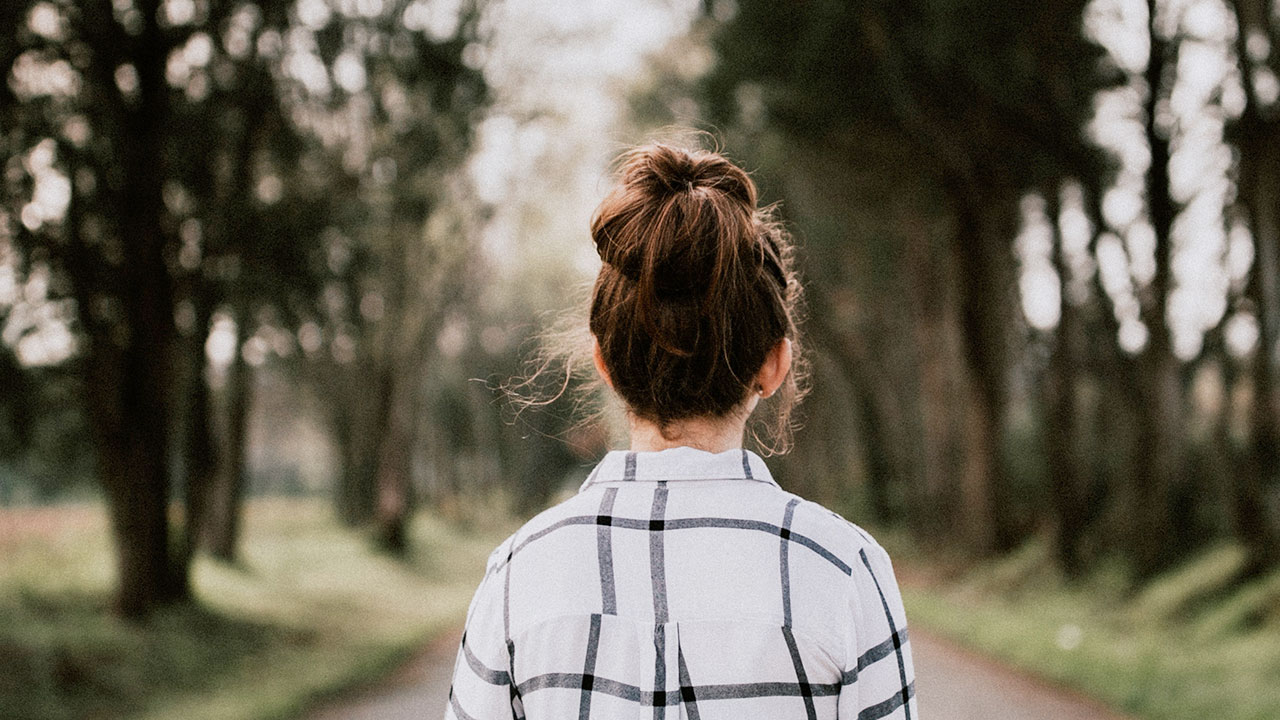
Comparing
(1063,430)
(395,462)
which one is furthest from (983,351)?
(395,462)

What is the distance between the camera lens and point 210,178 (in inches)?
493

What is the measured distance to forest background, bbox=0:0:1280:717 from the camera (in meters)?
11.4

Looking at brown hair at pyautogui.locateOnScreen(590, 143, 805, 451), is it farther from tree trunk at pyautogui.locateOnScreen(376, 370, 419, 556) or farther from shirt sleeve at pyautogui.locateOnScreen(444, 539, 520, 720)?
tree trunk at pyautogui.locateOnScreen(376, 370, 419, 556)

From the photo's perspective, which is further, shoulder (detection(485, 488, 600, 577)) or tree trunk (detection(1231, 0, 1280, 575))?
tree trunk (detection(1231, 0, 1280, 575))

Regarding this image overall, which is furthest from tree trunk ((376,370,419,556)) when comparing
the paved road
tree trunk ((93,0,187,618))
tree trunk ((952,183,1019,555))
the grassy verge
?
the paved road

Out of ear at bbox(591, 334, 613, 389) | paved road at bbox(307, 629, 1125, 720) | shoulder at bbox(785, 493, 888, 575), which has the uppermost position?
ear at bbox(591, 334, 613, 389)

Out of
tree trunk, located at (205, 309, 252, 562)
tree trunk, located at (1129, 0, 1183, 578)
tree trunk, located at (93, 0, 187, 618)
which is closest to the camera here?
tree trunk, located at (93, 0, 187, 618)

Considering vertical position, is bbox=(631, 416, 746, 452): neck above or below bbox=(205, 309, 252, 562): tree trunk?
above

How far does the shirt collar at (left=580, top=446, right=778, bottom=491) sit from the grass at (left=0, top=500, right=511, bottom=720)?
7.48 m

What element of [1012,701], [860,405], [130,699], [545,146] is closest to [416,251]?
[545,146]

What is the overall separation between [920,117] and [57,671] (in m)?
11.7

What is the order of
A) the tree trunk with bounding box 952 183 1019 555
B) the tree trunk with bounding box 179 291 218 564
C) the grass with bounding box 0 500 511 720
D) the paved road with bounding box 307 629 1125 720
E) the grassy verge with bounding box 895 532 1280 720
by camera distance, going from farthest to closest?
the tree trunk with bounding box 952 183 1019 555 → the tree trunk with bounding box 179 291 218 564 → the grass with bounding box 0 500 511 720 → the grassy verge with bounding box 895 532 1280 720 → the paved road with bounding box 307 629 1125 720

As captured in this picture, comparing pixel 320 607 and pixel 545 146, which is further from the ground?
pixel 545 146

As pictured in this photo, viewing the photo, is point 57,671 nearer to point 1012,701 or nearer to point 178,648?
point 178,648
